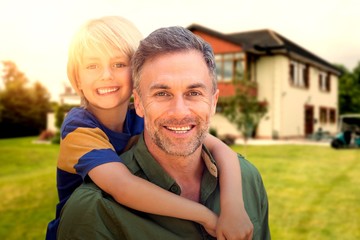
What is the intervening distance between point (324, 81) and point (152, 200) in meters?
37.6

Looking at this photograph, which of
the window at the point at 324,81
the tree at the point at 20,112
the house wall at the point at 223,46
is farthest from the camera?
the tree at the point at 20,112

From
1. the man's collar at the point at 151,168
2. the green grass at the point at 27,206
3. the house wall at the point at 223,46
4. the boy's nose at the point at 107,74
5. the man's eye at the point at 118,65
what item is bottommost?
the green grass at the point at 27,206

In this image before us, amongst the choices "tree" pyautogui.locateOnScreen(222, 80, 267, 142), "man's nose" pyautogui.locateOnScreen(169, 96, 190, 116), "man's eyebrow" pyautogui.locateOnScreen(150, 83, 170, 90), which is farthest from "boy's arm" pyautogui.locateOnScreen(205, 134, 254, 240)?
"tree" pyautogui.locateOnScreen(222, 80, 267, 142)

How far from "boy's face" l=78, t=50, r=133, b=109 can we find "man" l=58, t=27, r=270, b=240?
39cm

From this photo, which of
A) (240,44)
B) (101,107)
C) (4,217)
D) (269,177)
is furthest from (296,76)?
(101,107)

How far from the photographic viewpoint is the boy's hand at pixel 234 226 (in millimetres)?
2035

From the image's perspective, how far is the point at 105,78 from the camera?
2570mm

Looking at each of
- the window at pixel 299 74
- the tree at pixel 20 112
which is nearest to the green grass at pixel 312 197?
the window at pixel 299 74

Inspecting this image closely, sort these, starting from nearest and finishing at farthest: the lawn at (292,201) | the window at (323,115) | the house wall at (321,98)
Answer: the lawn at (292,201)
the house wall at (321,98)
the window at (323,115)

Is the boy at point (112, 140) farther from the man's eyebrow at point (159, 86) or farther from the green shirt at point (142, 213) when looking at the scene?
the man's eyebrow at point (159, 86)

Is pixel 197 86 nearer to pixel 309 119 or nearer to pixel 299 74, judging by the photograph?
pixel 299 74

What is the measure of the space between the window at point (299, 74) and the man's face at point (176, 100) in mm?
29364

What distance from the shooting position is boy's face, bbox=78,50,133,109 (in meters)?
2.58

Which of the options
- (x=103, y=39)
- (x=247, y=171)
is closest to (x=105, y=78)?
(x=103, y=39)
